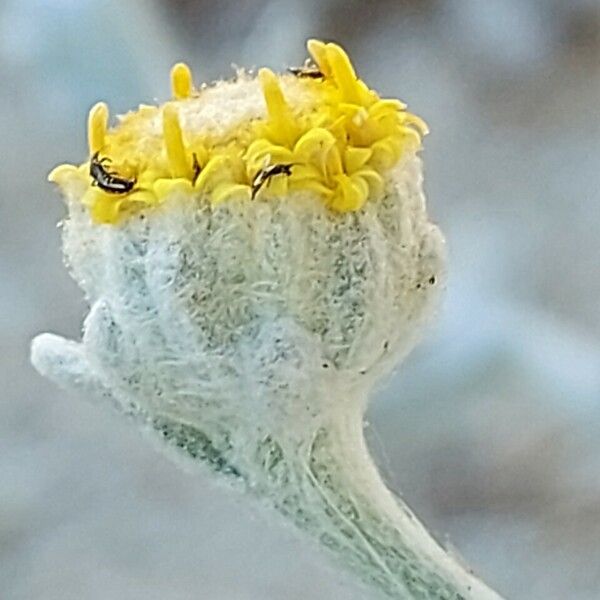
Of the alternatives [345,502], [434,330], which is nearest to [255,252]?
[345,502]

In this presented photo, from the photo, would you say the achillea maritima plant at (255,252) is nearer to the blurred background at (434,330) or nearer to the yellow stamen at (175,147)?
the yellow stamen at (175,147)

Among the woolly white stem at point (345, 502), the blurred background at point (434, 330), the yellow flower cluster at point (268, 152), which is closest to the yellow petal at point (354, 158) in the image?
the yellow flower cluster at point (268, 152)

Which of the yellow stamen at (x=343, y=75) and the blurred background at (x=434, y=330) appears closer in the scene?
the yellow stamen at (x=343, y=75)

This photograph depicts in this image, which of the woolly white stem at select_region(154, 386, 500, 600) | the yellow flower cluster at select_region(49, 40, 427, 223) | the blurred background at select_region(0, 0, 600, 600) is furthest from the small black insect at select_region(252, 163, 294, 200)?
the blurred background at select_region(0, 0, 600, 600)

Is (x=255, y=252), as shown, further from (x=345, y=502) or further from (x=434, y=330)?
(x=434, y=330)

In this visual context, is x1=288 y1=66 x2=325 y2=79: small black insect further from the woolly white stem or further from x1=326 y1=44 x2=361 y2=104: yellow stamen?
the woolly white stem
